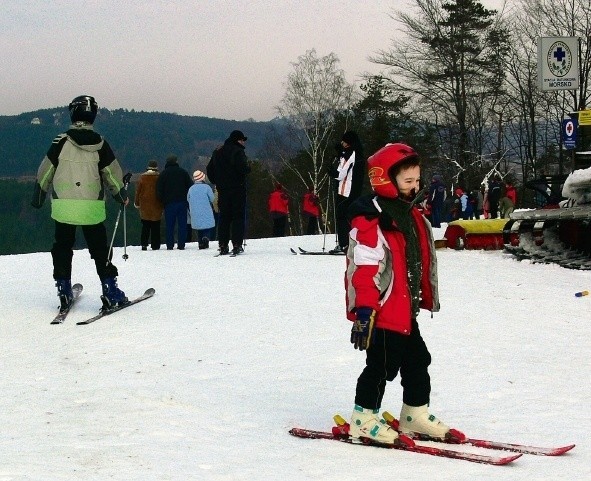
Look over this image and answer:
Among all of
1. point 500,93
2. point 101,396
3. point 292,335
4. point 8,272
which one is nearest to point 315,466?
point 101,396

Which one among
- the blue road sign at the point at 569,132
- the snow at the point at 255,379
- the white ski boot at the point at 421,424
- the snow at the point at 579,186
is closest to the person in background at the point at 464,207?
the blue road sign at the point at 569,132

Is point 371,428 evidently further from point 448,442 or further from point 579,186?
point 579,186

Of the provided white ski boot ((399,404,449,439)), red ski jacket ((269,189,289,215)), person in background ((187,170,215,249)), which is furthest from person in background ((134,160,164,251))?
white ski boot ((399,404,449,439))

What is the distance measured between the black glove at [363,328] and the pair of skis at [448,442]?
0.57 metres

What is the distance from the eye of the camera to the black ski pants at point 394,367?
480cm

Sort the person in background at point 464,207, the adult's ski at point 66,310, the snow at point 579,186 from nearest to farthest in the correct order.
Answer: the adult's ski at point 66,310, the snow at point 579,186, the person in background at point 464,207

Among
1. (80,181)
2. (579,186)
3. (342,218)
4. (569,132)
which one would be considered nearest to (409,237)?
(80,181)

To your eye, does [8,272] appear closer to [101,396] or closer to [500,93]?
[101,396]

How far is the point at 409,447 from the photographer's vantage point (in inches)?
187

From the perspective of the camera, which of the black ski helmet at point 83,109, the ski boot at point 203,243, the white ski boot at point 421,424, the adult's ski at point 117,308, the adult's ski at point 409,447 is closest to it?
the adult's ski at point 409,447

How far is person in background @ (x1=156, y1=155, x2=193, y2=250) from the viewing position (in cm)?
1756

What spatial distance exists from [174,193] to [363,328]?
13428 mm

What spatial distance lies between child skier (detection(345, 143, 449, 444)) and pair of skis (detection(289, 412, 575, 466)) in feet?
0.15

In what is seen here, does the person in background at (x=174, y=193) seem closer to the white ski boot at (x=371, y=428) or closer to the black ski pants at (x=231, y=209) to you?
the black ski pants at (x=231, y=209)
